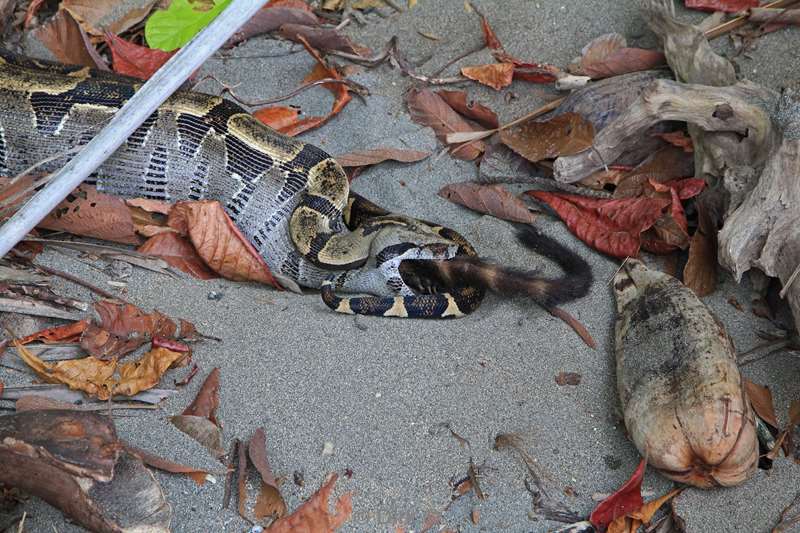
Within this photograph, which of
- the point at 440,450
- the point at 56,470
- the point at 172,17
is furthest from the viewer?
the point at 172,17

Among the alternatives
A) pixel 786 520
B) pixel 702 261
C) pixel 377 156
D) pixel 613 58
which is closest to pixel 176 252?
pixel 377 156

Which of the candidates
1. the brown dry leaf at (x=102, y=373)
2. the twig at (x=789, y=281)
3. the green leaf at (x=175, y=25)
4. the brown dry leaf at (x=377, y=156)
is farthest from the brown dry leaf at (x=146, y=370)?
the twig at (x=789, y=281)

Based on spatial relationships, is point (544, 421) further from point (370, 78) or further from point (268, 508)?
point (370, 78)

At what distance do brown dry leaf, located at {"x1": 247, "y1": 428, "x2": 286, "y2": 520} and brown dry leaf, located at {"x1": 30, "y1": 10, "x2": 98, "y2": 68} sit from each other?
301 cm

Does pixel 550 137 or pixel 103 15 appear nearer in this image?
pixel 550 137

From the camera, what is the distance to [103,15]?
5152 mm

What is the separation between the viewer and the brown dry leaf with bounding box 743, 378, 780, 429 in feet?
10.8

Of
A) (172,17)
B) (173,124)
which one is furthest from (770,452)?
(172,17)

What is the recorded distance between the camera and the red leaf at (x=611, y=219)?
400 centimetres

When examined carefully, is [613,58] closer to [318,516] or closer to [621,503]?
[621,503]

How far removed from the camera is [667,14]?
14.6 ft

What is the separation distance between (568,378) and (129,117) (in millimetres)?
1989

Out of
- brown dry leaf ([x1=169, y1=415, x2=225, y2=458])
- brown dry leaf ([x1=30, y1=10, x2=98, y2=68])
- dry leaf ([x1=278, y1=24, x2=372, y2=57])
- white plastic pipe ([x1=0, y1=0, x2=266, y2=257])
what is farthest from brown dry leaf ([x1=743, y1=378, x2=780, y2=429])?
brown dry leaf ([x1=30, y1=10, x2=98, y2=68])

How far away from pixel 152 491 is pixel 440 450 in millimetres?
1055
